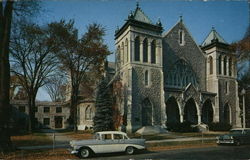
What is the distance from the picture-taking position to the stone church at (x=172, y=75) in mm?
30922

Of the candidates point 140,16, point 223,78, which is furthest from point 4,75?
point 223,78

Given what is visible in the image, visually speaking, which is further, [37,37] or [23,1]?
[37,37]

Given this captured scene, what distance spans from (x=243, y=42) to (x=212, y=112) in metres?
13.5

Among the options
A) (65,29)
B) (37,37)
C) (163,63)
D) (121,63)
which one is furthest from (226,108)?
(37,37)

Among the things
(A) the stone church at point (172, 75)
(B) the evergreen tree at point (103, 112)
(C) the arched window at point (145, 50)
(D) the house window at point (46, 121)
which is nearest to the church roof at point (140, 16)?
(A) the stone church at point (172, 75)

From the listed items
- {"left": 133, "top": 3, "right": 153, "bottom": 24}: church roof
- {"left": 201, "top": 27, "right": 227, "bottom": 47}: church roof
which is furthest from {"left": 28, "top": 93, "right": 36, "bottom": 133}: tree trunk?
{"left": 201, "top": 27, "right": 227, "bottom": 47}: church roof

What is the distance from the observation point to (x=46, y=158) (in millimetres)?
13102

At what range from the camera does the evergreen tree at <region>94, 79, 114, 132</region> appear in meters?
29.2

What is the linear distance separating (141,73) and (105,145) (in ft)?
60.7

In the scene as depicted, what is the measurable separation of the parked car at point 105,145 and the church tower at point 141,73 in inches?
578

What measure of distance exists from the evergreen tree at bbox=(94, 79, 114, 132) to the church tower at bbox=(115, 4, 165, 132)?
1719 mm

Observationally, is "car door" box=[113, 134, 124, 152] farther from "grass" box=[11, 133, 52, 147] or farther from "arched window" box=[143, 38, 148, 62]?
"arched window" box=[143, 38, 148, 62]

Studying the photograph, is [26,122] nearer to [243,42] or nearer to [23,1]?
[23,1]

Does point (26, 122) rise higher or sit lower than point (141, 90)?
lower
